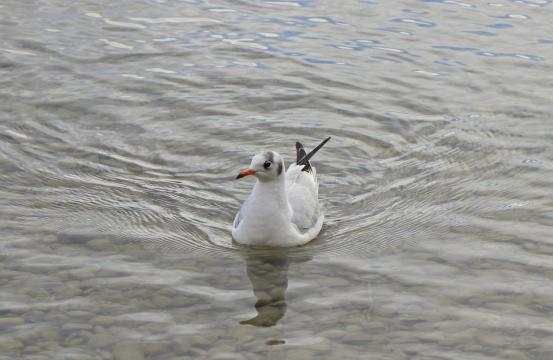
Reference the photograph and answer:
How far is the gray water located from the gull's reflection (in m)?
0.02

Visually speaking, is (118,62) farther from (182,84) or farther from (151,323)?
(151,323)

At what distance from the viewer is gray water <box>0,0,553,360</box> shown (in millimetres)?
8391

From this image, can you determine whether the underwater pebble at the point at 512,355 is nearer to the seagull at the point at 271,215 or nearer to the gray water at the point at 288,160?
the gray water at the point at 288,160

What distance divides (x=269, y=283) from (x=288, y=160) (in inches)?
155

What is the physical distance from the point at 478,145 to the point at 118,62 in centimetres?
647

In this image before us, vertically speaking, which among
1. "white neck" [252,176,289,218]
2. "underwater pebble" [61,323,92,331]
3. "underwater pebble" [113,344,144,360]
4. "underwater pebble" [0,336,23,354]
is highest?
"white neck" [252,176,289,218]

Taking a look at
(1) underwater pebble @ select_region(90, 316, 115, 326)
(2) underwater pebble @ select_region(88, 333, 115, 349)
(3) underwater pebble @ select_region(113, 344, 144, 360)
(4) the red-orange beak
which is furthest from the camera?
(4) the red-orange beak

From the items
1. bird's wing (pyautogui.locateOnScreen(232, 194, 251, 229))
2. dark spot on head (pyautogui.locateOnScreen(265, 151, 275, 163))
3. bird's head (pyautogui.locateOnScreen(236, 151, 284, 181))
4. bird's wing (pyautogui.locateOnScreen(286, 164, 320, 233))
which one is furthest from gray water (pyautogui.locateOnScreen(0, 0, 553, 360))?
dark spot on head (pyautogui.locateOnScreen(265, 151, 275, 163))

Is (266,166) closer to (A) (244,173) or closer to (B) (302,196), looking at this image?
(A) (244,173)

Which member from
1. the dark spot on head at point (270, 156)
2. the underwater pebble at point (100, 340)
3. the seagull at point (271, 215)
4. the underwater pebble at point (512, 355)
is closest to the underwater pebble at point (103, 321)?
the underwater pebble at point (100, 340)

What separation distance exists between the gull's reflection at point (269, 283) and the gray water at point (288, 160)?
0.08ft

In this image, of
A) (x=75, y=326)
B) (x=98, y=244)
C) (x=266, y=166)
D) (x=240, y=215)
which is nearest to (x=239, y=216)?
(x=240, y=215)

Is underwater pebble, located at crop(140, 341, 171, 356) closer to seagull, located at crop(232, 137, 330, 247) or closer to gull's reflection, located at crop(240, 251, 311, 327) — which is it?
gull's reflection, located at crop(240, 251, 311, 327)

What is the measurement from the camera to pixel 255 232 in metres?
10.0
